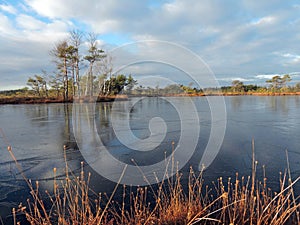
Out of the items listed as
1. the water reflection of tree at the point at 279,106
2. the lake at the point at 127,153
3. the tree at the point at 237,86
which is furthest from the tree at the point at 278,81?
the lake at the point at 127,153

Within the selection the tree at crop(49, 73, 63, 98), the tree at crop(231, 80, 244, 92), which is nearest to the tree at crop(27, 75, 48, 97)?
the tree at crop(49, 73, 63, 98)

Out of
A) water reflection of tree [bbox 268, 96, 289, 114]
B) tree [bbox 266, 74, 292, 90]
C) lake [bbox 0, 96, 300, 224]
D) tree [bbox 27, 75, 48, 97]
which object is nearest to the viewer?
lake [bbox 0, 96, 300, 224]

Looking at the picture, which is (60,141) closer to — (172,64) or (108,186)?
(108,186)

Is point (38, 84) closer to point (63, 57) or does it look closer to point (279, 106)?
point (63, 57)

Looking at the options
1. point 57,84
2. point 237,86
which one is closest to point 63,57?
point 57,84

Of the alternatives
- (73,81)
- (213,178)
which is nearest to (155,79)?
(213,178)

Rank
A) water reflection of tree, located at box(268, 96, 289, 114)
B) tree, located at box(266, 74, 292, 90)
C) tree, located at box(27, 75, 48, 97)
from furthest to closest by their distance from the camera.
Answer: tree, located at box(266, 74, 292, 90)
tree, located at box(27, 75, 48, 97)
water reflection of tree, located at box(268, 96, 289, 114)

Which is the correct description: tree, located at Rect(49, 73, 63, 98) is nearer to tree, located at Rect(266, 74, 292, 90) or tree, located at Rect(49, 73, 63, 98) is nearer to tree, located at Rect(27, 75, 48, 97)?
tree, located at Rect(27, 75, 48, 97)

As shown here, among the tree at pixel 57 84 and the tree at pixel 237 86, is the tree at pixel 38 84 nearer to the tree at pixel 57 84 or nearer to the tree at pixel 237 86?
the tree at pixel 57 84

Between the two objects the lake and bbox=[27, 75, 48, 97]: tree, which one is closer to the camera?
the lake

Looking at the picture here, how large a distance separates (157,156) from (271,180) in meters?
1.96

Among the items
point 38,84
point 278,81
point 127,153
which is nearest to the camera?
point 127,153

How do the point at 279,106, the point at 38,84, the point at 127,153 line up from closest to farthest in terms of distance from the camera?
the point at 127,153 → the point at 279,106 → the point at 38,84

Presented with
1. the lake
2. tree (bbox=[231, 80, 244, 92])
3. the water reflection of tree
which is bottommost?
the lake
